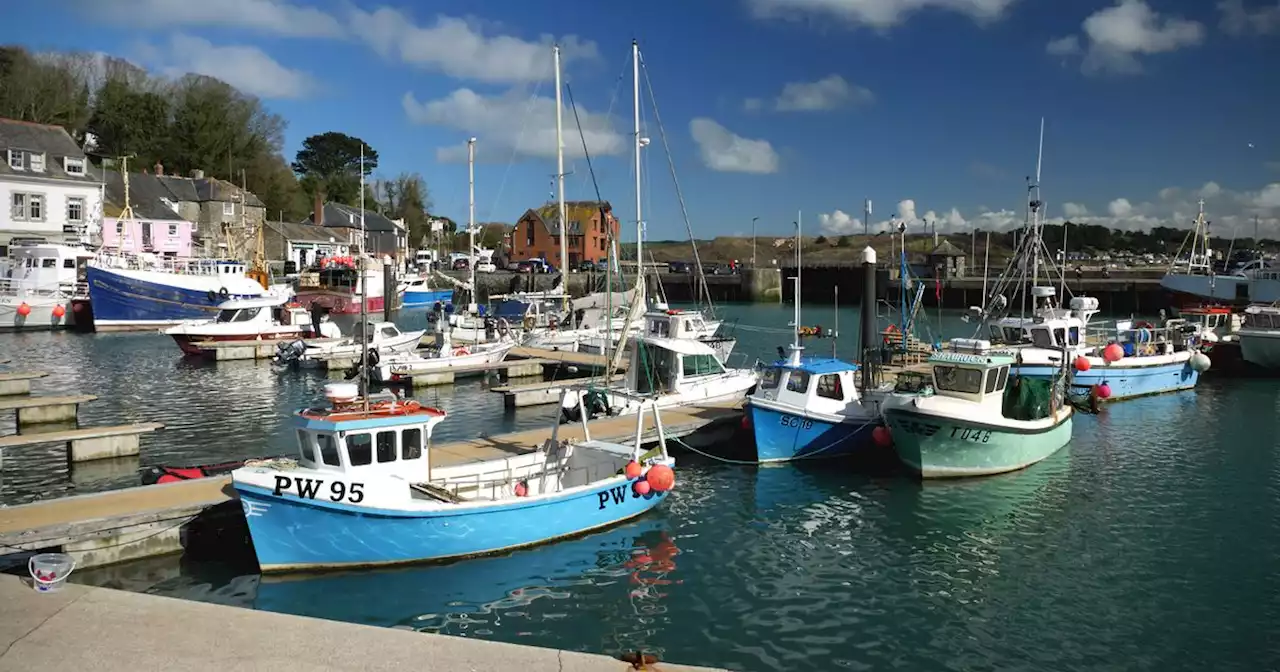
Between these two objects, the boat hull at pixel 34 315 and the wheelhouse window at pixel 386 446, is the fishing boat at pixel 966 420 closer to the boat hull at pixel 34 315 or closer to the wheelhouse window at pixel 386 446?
the wheelhouse window at pixel 386 446

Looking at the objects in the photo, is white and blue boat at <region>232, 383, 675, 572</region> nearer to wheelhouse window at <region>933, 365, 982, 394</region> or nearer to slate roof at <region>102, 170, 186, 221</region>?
wheelhouse window at <region>933, 365, 982, 394</region>

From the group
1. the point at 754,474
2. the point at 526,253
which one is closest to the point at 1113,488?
the point at 754,474

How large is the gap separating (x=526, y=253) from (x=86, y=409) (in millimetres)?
91339

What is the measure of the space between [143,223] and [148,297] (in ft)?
63.5

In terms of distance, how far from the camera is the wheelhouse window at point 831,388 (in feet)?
76.2

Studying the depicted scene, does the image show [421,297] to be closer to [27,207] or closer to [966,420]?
[27,207]

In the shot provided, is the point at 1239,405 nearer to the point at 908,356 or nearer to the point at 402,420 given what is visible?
the point at 908,356

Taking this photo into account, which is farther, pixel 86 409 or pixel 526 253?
pixel 526 253

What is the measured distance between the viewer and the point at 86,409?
30.1m

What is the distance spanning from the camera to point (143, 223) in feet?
239

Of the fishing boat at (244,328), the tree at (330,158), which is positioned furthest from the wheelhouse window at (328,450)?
the tree at (330,158)

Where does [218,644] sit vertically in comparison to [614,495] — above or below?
above

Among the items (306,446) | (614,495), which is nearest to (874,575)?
(614,495)

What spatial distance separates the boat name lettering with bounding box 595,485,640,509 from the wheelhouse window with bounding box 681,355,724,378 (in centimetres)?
931
